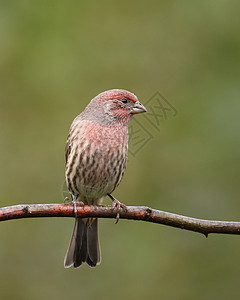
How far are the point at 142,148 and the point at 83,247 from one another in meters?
1.90

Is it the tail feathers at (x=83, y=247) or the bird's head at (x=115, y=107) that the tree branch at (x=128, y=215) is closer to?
the bird's head at (x=115, y=107)

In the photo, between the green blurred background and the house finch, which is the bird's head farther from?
the green blurred background

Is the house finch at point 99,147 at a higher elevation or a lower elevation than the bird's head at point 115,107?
lower

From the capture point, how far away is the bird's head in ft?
19.0

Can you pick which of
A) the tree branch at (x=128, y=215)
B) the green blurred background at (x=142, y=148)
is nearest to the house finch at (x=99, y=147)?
the tree branch at (x=128, y=215)

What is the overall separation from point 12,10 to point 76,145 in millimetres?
3166

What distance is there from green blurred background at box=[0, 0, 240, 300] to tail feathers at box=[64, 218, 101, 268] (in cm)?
67

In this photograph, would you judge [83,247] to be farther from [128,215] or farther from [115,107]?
[128,215]

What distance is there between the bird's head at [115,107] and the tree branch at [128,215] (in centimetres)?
156

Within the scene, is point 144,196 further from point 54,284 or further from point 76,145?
point 76,145

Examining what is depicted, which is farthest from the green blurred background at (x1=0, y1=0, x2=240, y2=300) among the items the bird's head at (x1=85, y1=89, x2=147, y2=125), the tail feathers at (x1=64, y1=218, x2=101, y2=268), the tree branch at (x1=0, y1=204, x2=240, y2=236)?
the tree branch at (x1=0, y1=204, x2=240, y2=236)

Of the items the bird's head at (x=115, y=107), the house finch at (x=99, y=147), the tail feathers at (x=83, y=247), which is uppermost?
the bird's head at (x=115, y=107)

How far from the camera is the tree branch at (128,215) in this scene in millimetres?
4008

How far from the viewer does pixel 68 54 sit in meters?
8.02
